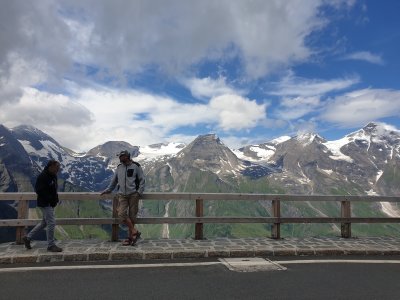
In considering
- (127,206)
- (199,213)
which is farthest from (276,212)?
(127,206)

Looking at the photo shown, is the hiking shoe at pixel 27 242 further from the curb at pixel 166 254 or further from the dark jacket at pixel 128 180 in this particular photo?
the dark jacket at pixel 128 180

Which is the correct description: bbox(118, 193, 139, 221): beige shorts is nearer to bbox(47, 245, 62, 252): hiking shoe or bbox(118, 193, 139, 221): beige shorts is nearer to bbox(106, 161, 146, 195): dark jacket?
bbox(106, 161, 146, 195): dark jacket

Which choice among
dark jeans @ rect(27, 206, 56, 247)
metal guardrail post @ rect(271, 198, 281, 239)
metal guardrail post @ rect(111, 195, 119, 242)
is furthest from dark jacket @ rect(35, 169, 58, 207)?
metal guardrail post @ rect(271, 198, 281, 239)

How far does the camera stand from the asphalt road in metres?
6.88

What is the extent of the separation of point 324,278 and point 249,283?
1.62 meters

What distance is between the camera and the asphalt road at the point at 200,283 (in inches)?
271

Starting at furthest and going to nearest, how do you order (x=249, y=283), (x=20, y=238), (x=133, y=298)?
(x=20, y=238) → (x=249, y=283) → (x=133, y=298)

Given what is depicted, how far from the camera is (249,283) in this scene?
769cm

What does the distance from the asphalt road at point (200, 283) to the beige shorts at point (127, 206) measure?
2.20 m

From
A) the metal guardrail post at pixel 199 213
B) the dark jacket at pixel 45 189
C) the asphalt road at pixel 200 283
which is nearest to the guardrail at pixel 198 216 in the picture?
the metal guardrail post at pixel 199 213

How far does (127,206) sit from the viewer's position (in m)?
11.1

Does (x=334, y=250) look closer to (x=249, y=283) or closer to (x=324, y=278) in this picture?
(x=324, y=278)

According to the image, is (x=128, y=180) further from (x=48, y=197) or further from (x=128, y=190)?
(x=48, y=197)

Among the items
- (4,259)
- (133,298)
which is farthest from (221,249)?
(4,259)
